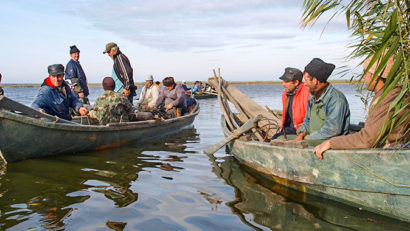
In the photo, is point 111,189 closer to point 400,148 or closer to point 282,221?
point 282,221

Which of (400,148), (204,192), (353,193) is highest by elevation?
(400,148)

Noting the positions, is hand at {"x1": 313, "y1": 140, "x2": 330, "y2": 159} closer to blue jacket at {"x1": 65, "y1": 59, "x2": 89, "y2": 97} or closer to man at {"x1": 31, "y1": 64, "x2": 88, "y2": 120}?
man at {"x1": 31, "y1": 64, "x2": 88, "y2": 120}

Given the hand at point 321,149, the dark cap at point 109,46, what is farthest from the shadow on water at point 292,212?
the dark cap at point 109,46

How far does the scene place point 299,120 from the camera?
19.5 feet

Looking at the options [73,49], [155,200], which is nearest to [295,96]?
[155,200]

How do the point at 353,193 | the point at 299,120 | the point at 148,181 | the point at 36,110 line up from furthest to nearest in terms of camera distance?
the point at 36,110 < the point at 299,120 < the point at 148,181 < the point at 353,193

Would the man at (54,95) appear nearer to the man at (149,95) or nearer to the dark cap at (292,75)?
the man at (149,95)

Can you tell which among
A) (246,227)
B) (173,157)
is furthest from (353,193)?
(173,157)

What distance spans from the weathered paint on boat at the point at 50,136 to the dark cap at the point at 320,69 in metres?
4.54

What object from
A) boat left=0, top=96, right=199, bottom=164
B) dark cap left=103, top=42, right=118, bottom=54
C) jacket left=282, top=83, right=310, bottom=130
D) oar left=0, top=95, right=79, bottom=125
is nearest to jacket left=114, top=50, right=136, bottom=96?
dark cap left=103, top=42, right=118, bottom=54

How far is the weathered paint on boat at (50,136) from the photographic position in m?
5.96

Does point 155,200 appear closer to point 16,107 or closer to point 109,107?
point 16,107

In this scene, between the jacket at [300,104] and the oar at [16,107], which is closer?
the jacket at [300,104]

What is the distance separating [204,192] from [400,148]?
267 centimetres
